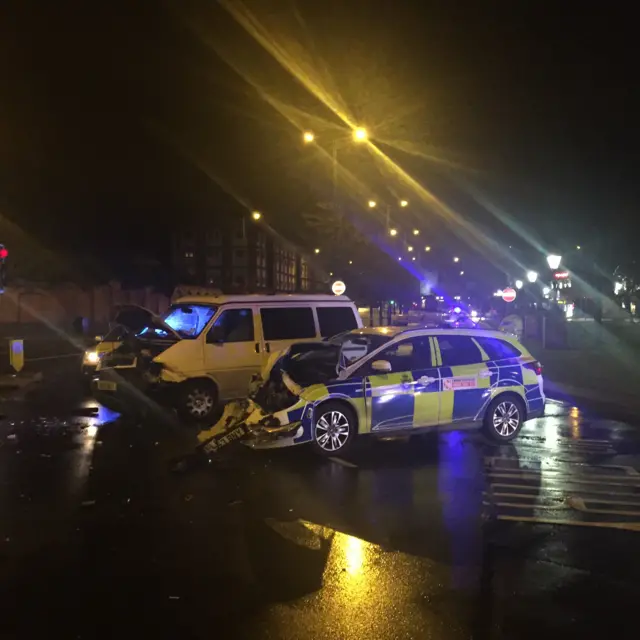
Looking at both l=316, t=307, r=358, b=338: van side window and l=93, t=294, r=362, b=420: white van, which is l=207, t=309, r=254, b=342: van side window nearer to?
l=93, t=294, r=362, b=420: white van

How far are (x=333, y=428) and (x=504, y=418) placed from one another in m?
2.71

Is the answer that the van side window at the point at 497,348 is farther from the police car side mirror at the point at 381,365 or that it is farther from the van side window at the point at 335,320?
the van side window at the point at 335,320

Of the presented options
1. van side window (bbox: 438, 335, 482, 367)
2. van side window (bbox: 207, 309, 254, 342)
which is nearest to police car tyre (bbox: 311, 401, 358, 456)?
van side window (bbox: 438, 335, 482, 367)

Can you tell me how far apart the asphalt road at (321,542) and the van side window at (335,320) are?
131 inches

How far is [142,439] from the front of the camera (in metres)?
9.71

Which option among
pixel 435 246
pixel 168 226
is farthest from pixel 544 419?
pixel 435 246

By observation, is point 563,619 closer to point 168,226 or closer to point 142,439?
point 142,439

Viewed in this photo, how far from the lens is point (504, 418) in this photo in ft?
31.8

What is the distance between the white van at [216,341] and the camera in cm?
1076

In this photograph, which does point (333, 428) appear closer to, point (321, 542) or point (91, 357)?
point (321, 542)

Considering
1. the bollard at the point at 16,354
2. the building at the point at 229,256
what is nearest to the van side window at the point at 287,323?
the bollard at the point at 16,354

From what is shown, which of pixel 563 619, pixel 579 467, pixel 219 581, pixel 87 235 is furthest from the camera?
pixel 87 235

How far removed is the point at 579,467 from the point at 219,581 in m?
5.21

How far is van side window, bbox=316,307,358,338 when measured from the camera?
12.3 m
